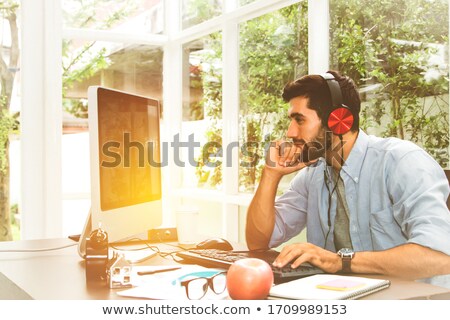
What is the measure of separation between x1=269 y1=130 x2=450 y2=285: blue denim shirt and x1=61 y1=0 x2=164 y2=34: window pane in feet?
9.24

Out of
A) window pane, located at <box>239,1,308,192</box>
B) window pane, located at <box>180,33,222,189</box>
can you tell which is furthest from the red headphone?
window pane, located at <box>180,33,222,189</box>

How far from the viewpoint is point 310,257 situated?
1.32 m

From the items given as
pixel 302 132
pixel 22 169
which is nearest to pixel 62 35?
pixel 22 169

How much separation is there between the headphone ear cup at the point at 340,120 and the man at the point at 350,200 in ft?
0.10

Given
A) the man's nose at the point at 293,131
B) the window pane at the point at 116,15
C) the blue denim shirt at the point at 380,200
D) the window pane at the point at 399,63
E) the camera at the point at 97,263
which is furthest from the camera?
the window pane at the point at 116,15

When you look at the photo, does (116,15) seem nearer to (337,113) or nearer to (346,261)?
(337,113)

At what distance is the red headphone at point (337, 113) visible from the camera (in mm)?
1829

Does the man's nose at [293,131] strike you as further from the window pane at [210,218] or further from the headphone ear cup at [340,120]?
the window pane at [210,218]

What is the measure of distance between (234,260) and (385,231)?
1.69ft

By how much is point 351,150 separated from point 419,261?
49 cm

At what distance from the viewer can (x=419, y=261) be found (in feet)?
4.54

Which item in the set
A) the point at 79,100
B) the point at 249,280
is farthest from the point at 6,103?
the point at 249,280

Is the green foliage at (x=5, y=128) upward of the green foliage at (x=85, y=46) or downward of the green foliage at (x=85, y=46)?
downward

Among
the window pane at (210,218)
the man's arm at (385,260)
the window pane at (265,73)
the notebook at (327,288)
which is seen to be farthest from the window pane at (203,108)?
the notebook at (327,288)
